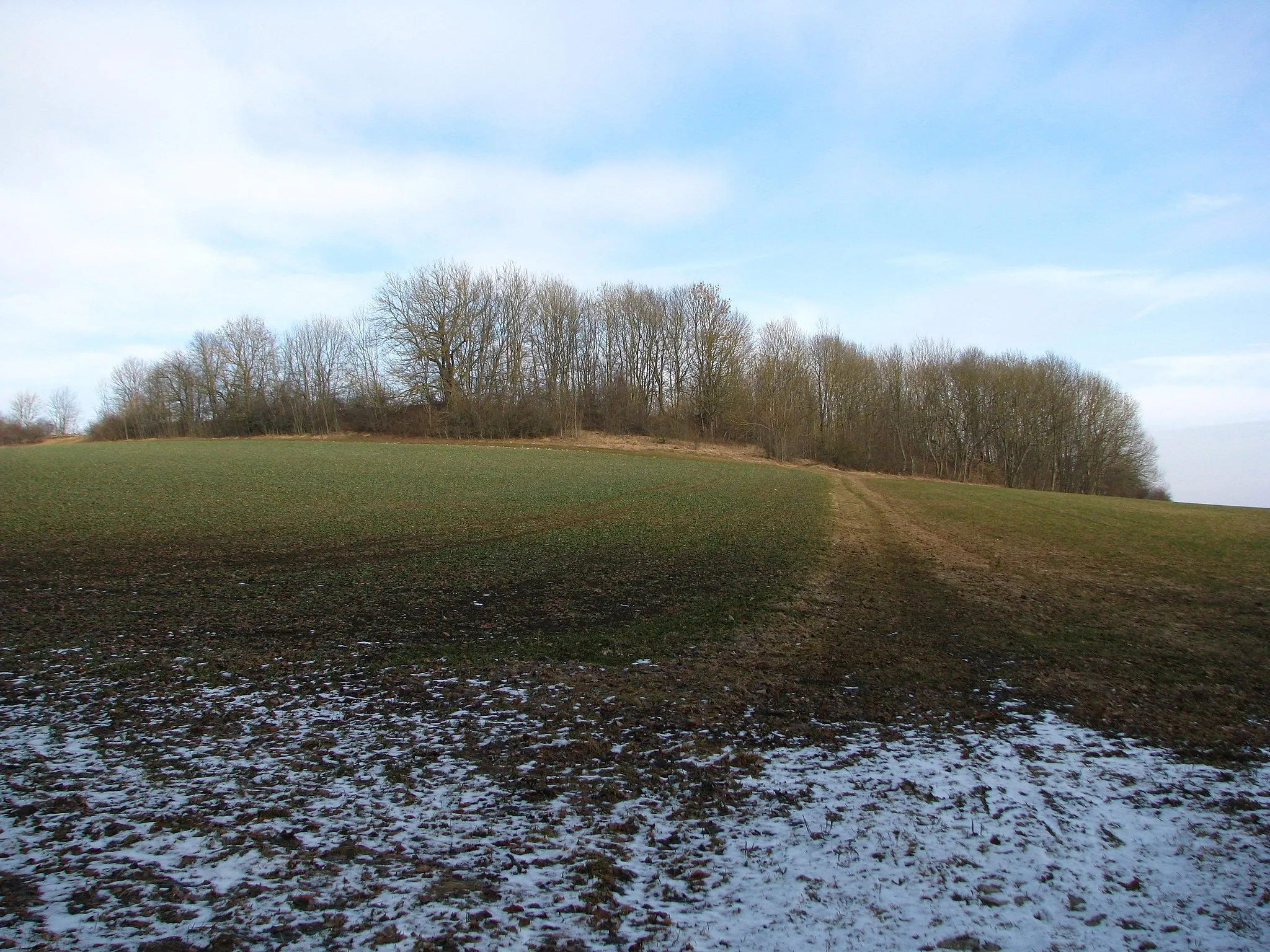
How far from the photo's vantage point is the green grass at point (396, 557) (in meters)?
9.27

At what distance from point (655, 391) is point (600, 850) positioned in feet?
241

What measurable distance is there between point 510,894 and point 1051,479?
79061 millimetres

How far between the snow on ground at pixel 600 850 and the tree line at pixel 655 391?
60.7 metres

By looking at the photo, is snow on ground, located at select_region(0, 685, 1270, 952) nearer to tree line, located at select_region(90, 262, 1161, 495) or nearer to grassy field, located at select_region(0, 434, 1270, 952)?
grassy field, located at select_region(0, 434, 1270, 952)

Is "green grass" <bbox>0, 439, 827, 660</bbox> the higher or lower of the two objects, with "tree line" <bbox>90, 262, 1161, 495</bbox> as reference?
lower

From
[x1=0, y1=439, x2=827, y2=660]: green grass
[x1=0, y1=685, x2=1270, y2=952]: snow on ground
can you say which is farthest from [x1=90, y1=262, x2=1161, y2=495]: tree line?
[x1=0, y1=685, x2=1270, y2=952]: snow on ground

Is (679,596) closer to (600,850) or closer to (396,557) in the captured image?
(396,557)

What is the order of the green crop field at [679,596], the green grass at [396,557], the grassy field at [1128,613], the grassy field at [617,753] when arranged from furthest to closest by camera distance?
the green grass at [396,557] < the green crop field at [679,596] < the grassy field at [1128,613] < the grassy field at [617,753]

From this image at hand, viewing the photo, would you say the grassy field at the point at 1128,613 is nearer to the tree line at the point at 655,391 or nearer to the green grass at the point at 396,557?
the green grass at the point at 396,557

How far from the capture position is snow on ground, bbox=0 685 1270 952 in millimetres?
3551

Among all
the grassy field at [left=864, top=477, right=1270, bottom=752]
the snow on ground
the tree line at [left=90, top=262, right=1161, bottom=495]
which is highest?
the tree line at [left=90, top=262, right=1161, bottom=495]

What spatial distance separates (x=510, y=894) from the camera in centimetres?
380

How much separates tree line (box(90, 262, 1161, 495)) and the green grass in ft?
124

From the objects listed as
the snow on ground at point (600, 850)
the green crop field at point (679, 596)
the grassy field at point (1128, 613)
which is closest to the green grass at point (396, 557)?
the green crop field at point (679, 596)
